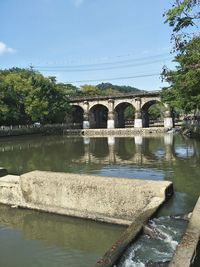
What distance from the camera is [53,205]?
12.7 m

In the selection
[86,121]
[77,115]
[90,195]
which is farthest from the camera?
[77,115]

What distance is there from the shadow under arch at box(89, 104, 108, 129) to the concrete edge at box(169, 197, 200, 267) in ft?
286

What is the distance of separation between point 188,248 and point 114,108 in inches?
3285

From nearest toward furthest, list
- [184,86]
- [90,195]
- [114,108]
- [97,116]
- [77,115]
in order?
[90,195]
[184,86]
[114,108]
[77,115]
[97,116]

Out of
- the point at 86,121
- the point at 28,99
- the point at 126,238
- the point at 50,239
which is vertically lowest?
the point at 50,239

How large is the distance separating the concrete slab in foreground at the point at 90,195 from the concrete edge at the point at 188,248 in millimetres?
2191

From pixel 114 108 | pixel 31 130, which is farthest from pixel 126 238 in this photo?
pixel 114 108

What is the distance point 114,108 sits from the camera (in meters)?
89.9

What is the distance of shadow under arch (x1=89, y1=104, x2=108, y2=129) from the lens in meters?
96.3

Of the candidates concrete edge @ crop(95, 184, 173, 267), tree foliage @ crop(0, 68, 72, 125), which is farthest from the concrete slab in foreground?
tree foliage @ crop(0, 68, 72, 125)

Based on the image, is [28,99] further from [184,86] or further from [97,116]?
[184,86]

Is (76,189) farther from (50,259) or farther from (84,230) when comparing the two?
(50,259)

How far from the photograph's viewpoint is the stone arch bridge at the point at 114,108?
84000mm

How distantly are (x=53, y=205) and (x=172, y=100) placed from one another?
111 ft
